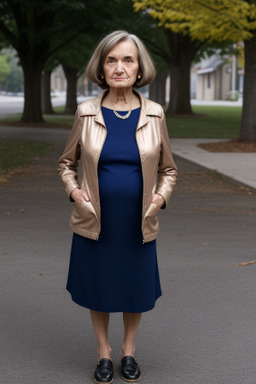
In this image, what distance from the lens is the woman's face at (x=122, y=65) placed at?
3441mm

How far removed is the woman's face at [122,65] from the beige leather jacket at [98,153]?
5.4 inches

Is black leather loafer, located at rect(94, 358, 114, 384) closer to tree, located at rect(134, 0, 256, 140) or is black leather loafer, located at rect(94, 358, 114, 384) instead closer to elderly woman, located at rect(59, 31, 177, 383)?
elderly woman, located at rect(59, 31, 177, 383)

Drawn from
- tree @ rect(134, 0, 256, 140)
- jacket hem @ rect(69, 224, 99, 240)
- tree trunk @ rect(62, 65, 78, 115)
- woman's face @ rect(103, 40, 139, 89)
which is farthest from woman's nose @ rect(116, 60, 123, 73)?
tree trunk @ rect(62, 65, 78, 115)

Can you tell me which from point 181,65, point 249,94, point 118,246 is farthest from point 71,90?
point 118,246

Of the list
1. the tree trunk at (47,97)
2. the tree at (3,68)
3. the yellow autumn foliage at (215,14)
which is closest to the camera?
the yellow autumn foliage at (215,14)

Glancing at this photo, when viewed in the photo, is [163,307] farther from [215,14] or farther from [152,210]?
[215,14]

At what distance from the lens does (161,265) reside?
6.20 meters

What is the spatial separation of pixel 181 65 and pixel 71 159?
1358 inches

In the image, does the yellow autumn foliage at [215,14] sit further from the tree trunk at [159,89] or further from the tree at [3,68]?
the tree at [3,68]

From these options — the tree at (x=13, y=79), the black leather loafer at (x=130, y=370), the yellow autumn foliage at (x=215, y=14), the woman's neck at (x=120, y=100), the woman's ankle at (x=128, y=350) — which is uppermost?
the yellow autumn foliage at (x=215, y=14)

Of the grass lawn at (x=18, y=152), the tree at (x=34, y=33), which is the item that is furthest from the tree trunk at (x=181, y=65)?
the grass lawn at (x=18, y=152)

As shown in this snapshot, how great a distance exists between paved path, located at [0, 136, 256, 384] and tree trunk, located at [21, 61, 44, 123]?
70.4 feet

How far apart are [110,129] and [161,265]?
9.67 feet

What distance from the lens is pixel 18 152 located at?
1684cm
